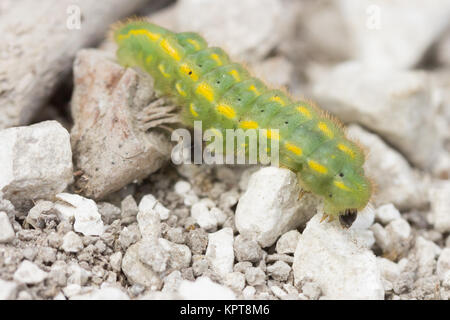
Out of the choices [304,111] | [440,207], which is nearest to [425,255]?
[440,207]

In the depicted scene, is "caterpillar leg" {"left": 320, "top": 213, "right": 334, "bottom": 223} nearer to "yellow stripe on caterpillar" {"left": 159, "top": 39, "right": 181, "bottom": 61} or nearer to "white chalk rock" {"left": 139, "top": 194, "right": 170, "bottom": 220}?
"white chalk rock" {"left": 139, "top": 194, "right": 170, "bottom": 220}

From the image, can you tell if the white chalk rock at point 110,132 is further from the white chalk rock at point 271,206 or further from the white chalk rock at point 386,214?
the white chalk rock at point 386,214

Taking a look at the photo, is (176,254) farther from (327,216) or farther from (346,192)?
(346,192)

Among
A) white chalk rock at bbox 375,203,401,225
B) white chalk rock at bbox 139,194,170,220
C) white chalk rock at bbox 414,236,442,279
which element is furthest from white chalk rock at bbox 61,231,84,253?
white chalk rock at bbox 414,236,442,279

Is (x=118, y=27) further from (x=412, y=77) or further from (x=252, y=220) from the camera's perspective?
(x=412, y=77)

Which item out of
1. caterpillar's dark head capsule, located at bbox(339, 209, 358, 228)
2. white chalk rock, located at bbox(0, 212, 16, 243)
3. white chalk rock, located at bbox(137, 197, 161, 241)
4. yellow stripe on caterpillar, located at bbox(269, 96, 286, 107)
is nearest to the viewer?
white chalk rock, located at bbox(0, 212, 16, 243)
